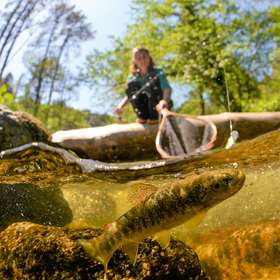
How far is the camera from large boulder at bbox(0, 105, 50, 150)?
944 cm

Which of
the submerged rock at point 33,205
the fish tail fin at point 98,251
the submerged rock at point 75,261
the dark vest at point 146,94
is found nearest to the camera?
the fish tail fin at point 98,251

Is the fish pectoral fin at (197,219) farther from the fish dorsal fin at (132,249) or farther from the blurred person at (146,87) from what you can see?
the blurred person at (146,87)

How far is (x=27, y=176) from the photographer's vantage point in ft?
30.7

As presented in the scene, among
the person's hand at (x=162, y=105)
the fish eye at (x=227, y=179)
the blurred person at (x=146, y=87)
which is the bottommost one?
the fish eye at (x=227, y=179)

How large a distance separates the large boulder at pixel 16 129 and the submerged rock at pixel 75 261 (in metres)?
3.22

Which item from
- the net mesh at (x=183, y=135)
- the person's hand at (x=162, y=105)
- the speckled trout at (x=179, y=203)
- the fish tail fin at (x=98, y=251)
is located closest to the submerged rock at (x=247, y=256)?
the fish tail fin at (x=98, y=251)

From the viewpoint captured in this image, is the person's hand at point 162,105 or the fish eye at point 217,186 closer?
the fish eye at point 217,186

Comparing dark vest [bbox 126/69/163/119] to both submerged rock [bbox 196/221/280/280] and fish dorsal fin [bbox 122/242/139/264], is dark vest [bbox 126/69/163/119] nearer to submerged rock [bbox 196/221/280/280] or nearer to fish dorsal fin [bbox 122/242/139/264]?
submerged rock [bbox 196/221/280/280]

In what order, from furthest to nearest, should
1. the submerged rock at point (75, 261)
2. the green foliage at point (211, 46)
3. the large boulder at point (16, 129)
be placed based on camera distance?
the green foliage at point (211, 46), the large boulder at point (16, 129), the submerged rock at point (75, 261)

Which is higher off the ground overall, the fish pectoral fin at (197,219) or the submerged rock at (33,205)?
the fish pectoral fin at (197,219)

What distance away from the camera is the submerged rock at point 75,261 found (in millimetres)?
6176

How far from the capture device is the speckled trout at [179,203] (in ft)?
13.1

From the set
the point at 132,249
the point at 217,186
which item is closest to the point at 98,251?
the point at 132,249

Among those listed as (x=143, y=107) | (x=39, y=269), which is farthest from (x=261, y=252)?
(x=143, y=107)
